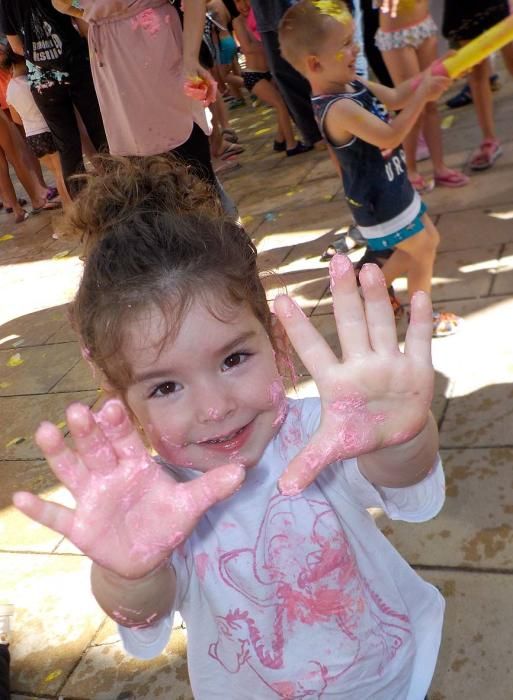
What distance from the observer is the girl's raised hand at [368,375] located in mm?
998

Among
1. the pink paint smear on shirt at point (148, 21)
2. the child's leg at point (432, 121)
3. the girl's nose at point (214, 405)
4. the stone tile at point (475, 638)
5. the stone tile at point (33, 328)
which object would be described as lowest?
the stone tile at point (33, 328)

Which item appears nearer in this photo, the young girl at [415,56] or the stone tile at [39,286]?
the young girl at [415,56]

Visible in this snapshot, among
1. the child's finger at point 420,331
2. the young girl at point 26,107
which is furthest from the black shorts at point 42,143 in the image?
the child's finger at point 420,331

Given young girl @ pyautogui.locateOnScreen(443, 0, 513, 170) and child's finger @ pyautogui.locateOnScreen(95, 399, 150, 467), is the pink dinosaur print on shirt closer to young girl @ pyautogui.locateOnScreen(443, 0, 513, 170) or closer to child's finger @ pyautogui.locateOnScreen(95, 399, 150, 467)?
child's finger @ pyautogui.locateOnScreen(95, 399, 150, 467)

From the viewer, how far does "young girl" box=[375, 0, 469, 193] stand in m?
4.00

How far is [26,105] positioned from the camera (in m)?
5.14

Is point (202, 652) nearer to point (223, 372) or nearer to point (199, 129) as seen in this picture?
point (223, 372)

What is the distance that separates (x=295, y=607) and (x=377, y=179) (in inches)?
78.2

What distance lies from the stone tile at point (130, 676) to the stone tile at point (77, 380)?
155cm

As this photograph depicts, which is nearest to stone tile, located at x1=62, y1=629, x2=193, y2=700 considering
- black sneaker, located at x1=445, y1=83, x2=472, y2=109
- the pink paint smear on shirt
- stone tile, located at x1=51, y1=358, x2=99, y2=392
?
stone tile, located at x1=51, y1=358, x2=99, y2=392

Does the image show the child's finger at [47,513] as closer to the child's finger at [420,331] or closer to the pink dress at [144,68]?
the child's finger at [420,331]

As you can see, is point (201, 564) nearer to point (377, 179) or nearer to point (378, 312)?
point (378, 312)

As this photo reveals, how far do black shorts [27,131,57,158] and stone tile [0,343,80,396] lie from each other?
6.07 feet

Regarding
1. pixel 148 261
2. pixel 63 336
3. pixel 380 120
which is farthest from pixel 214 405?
pixel 63 336
